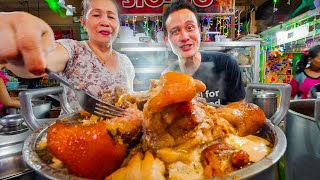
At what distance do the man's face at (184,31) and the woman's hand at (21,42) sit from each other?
1855 mm

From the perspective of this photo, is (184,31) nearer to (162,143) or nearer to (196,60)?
(196,60)

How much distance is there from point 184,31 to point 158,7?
8.27 ft

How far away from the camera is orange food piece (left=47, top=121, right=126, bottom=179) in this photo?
2.34ft

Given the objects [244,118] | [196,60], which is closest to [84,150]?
[244,118]

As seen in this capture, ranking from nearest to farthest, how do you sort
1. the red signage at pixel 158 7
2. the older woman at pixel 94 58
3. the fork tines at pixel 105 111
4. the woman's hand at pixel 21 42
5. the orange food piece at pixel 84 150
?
the woman's hand at pixel 21 42 → the orange food piece at pixel 84 150 → the fork tines at pixel 105 111 → the older woman at pixel 94 58 → the red signage at pixel 158 7

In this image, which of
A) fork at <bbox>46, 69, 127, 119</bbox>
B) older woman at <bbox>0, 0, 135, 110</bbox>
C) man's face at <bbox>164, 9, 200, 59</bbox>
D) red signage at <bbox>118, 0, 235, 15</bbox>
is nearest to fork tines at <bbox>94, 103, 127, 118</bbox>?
fork at <bbox>46, 69, 127, 119</bbox>

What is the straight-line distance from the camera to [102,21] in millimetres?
2156

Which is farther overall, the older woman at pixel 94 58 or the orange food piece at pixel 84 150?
the older woman at pixel 94 58

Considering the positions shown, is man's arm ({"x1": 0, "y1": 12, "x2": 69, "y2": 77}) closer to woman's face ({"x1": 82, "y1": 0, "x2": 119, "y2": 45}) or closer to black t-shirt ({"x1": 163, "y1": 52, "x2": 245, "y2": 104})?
woman's face ({"x1": 82, "y1": 0, "x2": 119, "y2": 45})

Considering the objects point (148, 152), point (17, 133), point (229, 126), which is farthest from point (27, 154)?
point (229, 126)

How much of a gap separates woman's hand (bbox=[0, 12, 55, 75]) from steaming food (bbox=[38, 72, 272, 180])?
0.27 meters

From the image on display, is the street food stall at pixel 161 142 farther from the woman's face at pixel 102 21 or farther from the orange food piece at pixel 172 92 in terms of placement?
the woman's face at pixel 102 21

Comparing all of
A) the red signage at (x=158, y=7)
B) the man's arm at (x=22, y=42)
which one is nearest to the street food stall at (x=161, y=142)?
the man's arm at (x=22, y=42)

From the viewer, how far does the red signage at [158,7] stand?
453 centimetres
